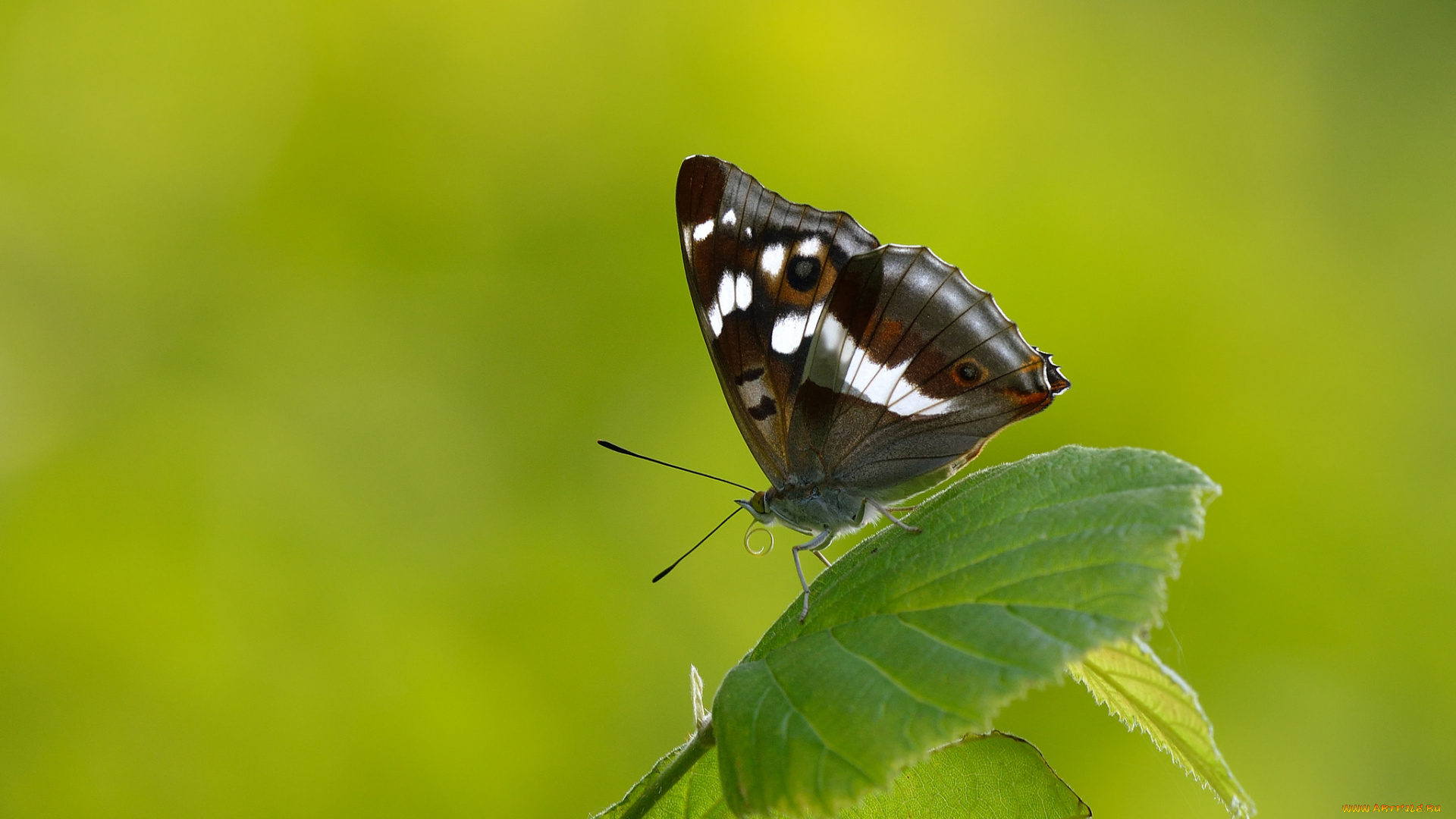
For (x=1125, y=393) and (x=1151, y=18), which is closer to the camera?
(x=1125, y=393)

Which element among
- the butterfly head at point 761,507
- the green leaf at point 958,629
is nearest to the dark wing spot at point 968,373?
the butterfly head at point 761,507

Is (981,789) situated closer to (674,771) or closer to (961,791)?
(961,791)

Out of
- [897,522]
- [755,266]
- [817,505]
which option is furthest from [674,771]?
[755,266]

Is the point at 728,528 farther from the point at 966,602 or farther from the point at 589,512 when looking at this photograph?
the point at 966,602

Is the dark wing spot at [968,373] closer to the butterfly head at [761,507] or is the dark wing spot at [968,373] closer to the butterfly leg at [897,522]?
the butterfly leg at [897,522]

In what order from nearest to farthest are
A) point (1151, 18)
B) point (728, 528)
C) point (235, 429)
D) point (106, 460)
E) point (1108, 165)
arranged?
point (106, 460) < point (235, 429) < point (728, 528) < point (1108, 165) < point (1151, 18)

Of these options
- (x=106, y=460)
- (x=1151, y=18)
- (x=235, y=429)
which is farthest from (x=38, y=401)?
(x=1151, y=18)
